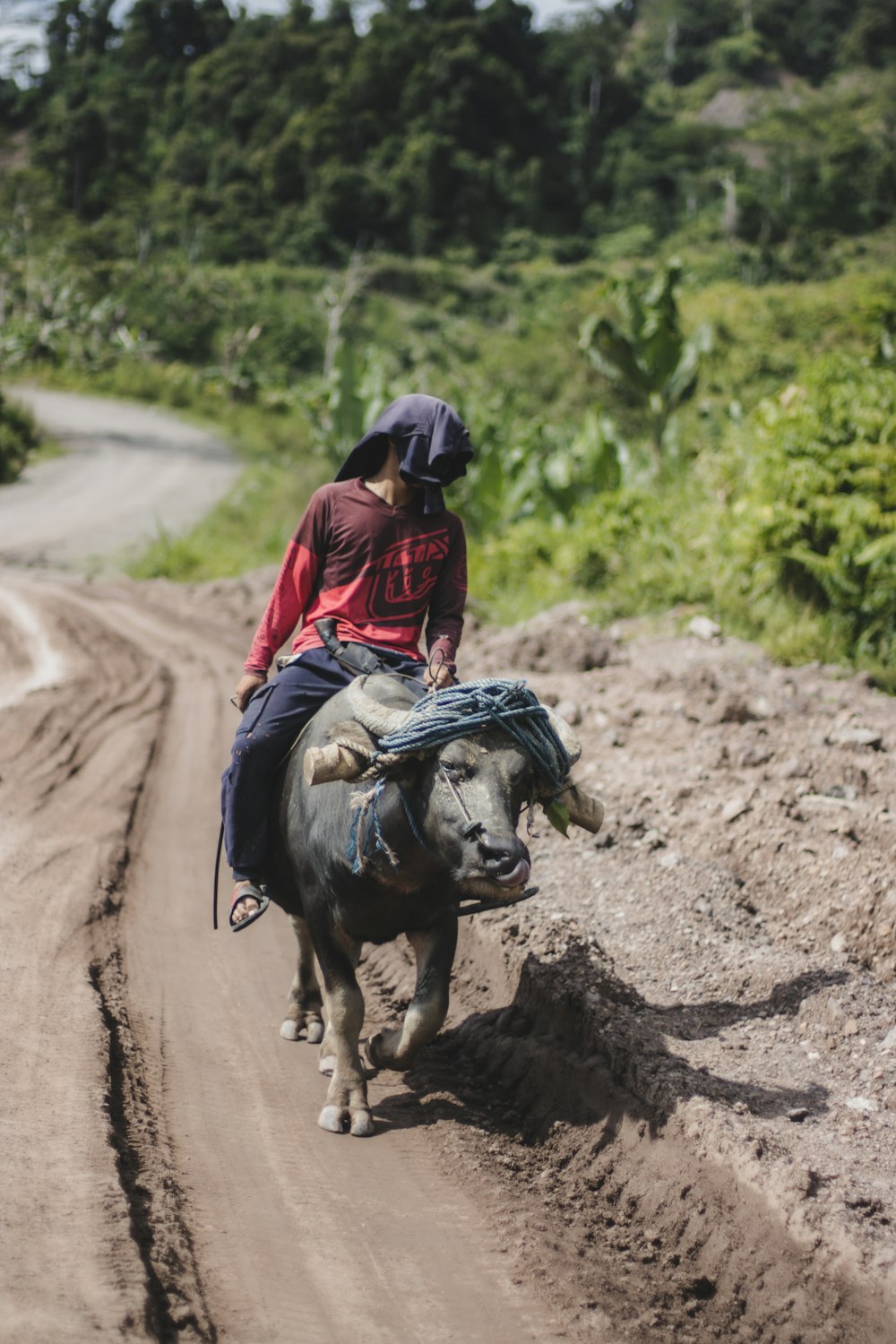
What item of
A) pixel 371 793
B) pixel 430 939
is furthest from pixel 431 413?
pixel 430 939

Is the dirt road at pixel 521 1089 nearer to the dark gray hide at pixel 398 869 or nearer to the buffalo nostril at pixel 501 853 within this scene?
the dark gray hide at pixel 398 869

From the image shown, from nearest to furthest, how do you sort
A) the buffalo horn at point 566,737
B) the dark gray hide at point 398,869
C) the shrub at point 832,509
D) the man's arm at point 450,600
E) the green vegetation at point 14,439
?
the dark gray hide at point 398,869, the buffalo horn at point 566,737, the man's arm at point 450,600, the shrub at point 832,509, the green vegetation at point 14,439

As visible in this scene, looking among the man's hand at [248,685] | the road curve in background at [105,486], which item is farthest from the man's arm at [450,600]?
the road curve in background at [105,486]

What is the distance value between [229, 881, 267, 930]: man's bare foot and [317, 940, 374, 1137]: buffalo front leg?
0.42 m

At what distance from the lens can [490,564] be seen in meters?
15.2

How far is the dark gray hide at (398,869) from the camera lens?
3.63m

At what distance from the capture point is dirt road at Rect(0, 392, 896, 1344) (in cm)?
328

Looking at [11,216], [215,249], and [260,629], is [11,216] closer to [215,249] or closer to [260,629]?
[215,249]

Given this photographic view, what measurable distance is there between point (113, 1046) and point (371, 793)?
63.0 inches

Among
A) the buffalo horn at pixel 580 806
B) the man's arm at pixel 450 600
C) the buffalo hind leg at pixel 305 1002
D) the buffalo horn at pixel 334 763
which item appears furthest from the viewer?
the buffalo hind leg at pixel 305 1002

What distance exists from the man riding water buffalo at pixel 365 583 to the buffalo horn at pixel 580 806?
679 mm

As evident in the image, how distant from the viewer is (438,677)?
14.2 ft

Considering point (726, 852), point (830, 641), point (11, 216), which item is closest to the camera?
point (726, 852)

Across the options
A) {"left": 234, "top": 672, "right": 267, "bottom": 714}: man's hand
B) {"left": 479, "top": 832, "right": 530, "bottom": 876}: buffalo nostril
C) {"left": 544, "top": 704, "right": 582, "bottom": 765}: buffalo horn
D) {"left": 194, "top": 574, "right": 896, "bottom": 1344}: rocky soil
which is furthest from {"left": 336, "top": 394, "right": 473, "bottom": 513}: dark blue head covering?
{"left": 194, "top": 574, "right": 896, "bottom": 1344}: rocky soil
